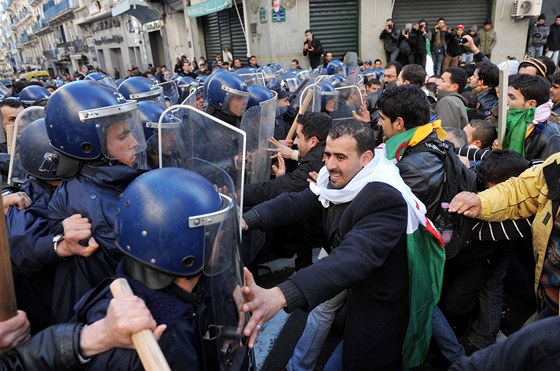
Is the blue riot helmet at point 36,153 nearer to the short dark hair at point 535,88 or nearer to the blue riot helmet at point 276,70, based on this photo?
the short dark hair at point 535,88

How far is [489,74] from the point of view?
4590 millimetres

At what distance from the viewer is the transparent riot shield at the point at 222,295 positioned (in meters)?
1.40

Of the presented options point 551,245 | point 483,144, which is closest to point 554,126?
point 483,144

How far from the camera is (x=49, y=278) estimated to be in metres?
2.07

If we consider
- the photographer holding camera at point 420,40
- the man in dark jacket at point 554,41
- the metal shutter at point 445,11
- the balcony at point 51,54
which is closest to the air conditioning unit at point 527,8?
the metal shutter at point 445,11

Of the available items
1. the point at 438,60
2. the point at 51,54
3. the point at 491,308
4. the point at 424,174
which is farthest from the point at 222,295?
the point at 51,54

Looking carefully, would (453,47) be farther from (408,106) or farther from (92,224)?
(92,224)

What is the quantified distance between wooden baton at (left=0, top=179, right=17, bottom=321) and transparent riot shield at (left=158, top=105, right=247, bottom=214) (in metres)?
1.18

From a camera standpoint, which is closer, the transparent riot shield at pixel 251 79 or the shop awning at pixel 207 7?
the transparent riot shield at pixel 251 79

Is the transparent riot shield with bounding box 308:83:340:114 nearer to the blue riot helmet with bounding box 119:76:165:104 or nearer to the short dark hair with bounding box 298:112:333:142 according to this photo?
the short dark hair with bounding box 298:112:333:142

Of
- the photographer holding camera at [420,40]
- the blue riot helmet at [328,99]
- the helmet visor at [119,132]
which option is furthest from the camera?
the photographer holding camera at [420,40]

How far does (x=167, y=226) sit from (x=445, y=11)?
1553cm

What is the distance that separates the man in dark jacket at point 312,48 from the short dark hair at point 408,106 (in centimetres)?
1033

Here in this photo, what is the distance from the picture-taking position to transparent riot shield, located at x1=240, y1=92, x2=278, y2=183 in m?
3.18
